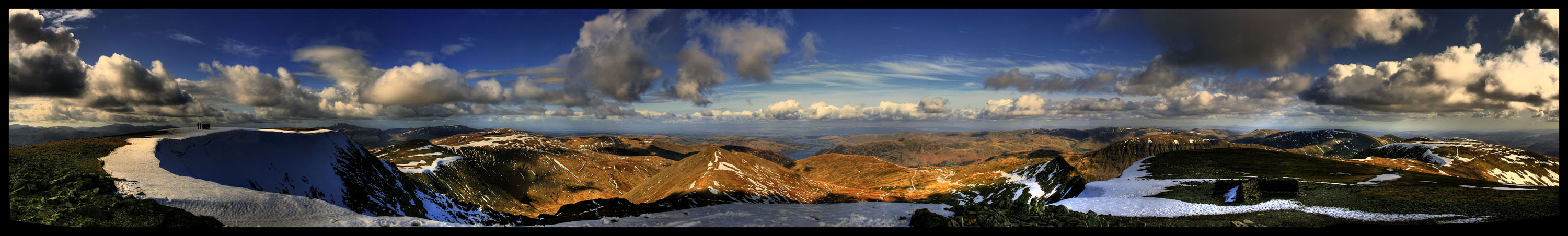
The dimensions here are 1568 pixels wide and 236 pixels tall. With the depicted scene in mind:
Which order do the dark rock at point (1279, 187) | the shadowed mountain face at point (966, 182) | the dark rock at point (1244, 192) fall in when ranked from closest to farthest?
the dark rock at point (1244, 192) → the dark rock at point (1279, 187) → the shadowed mountain face at point (966, 182)

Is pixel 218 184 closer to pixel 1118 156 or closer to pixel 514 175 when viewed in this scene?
pixel 514 175

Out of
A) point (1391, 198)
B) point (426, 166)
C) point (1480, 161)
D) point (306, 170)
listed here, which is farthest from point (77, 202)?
point (1480, 161)

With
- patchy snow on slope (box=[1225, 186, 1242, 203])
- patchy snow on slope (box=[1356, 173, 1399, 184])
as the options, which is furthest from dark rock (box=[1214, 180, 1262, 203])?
patchy snow on slope (box=[1356, 173, 1399, 184])

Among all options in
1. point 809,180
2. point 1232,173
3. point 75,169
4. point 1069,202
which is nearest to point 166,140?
point 75,169

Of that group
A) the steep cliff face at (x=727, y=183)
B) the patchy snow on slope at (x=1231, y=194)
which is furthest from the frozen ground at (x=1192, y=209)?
the steep cliff face at (x=727, y=183)

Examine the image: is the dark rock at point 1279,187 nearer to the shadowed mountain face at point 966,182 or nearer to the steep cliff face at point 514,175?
the shadowed mountain face at point 966,182

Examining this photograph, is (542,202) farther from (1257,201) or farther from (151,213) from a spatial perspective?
(1257,201)

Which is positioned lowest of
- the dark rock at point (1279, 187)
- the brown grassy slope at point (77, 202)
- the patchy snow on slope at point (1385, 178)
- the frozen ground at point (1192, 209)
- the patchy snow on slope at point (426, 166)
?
the patchy snow on slope at point (426, 166)

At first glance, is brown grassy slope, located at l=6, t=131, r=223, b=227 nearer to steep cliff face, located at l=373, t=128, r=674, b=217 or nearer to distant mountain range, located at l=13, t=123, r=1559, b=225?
distant mountain range, located at l=13, t=123, r=1559, b=225
